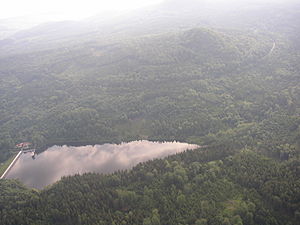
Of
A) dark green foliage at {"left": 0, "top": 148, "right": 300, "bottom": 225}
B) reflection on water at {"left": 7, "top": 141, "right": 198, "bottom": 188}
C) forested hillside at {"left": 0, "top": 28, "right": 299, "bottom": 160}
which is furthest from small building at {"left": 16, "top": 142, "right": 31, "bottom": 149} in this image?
dark green foliage at {"left": 0, "top": 148, "right": 300, "bottom": 225}

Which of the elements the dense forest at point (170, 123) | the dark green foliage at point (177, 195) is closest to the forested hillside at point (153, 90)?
the dense forest at point (170, 123)

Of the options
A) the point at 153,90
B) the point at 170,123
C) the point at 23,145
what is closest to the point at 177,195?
the point at 170,123

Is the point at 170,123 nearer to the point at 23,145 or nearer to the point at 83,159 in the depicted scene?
the point at 83,159

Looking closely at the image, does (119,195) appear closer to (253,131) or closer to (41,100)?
(253,131)

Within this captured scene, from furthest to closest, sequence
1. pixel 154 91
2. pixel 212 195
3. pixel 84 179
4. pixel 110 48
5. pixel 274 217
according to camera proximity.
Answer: pixel 110 48 → pixel 154 91 → pixel 84 179 → pixel 212 195 → pixel 274 217

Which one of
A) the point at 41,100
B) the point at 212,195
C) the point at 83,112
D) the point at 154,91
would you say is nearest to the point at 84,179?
the point at 212,195

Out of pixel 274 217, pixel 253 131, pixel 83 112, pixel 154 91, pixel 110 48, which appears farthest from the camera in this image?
pixel 110 48

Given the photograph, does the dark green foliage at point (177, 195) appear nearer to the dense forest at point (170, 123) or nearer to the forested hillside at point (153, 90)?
the dense forest at point (170, 123)
